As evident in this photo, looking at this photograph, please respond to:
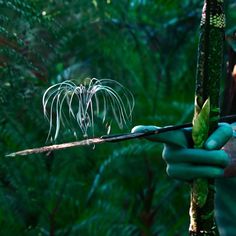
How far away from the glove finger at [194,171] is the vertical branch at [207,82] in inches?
1.9

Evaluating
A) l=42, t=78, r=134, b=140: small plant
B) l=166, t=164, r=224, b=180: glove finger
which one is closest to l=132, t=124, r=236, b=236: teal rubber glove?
l=166, t=164, r=224, b=180: glove finger

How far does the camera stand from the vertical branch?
3.31 feet

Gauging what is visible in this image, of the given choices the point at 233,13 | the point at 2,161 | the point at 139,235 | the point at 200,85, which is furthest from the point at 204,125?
the point at 233,13

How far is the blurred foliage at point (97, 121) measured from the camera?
74.2 inches

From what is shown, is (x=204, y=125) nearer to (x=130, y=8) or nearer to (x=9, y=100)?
(x=9, y=100)

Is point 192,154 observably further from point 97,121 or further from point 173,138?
point 97,121

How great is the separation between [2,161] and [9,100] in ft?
0.68

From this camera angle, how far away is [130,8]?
2.90 meters

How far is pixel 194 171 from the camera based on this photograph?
1075 mm

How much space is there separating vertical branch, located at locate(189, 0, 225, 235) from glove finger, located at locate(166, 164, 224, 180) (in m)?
0.05

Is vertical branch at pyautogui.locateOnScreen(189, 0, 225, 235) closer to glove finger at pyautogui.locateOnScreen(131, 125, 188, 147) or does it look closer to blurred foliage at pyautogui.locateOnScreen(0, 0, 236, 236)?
glove finger at pyautogui.locateOnScreen(131, 125, 188, 147)

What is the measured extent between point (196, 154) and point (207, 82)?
0.12 metres

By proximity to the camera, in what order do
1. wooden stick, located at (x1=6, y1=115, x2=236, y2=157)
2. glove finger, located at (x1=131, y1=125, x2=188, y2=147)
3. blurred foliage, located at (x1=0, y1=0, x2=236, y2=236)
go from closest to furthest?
wooden stick, located at (x1=6, y1=115, x2=236, y2=157)
glove finger, located at (x1=131, y1=125, x2=188, y2=147)
blurred foliage, located at (x1=0, y1=0, x2=236, y2=236)

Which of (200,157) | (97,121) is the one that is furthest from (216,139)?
(97,121)
